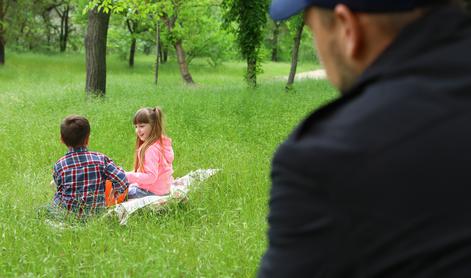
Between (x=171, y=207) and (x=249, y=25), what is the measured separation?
39.4 feet

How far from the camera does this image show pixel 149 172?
6.17 meters

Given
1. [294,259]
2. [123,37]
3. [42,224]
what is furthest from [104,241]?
[123,37]

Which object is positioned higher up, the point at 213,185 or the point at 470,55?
the point at 470,55

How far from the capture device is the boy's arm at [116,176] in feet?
18.6

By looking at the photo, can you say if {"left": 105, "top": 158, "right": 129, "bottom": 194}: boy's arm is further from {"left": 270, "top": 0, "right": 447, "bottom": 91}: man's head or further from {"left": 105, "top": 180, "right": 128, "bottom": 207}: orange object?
{"left": 270, "top": 0, "right": 447, "bottom": 91}: man's head

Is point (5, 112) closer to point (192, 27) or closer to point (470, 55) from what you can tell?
point (470, 55)

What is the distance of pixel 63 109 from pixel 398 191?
1264cm

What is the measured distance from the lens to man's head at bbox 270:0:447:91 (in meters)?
1.08

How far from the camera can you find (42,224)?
5039 millimetres

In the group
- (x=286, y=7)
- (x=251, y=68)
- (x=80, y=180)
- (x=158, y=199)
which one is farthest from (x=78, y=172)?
(x=251, y=68)

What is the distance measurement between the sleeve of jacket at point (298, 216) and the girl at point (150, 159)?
5.08 m

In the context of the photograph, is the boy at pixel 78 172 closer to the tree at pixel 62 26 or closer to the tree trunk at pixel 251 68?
the tree trunk at pixel 251 68

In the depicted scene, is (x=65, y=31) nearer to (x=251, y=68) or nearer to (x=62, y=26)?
(x=62, y=26)

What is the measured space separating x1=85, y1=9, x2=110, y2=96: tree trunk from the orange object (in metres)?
9.42
